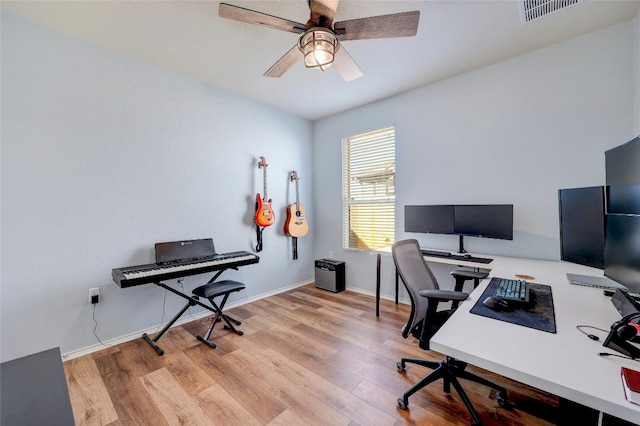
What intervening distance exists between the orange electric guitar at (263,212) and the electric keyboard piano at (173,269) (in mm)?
627

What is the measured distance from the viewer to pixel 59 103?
7.11 feet

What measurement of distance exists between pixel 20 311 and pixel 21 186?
0.96 metres

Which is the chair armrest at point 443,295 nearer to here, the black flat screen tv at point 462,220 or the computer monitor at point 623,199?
the computer monitor at point 623,199

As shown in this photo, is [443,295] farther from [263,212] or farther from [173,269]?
[263,212]

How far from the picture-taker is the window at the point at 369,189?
3.55m

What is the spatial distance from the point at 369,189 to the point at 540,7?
7.76ft

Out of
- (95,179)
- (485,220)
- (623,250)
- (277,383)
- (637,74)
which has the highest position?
(637,74)

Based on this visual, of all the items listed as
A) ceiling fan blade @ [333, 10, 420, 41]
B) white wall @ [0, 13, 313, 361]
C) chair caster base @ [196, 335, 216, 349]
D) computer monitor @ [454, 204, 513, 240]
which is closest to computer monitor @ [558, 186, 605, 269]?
computer monitor @ [454, 204, 513, 240]

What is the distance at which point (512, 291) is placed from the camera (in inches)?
57.2

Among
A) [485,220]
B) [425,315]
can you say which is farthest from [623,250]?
[485,220]

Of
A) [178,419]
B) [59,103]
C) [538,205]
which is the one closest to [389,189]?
[538,205]

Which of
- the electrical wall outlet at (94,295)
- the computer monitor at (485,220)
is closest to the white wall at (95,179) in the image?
the electrical wall outlet at (94,295)

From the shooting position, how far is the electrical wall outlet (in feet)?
7.50

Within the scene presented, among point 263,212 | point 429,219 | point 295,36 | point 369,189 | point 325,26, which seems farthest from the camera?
point 369,189
